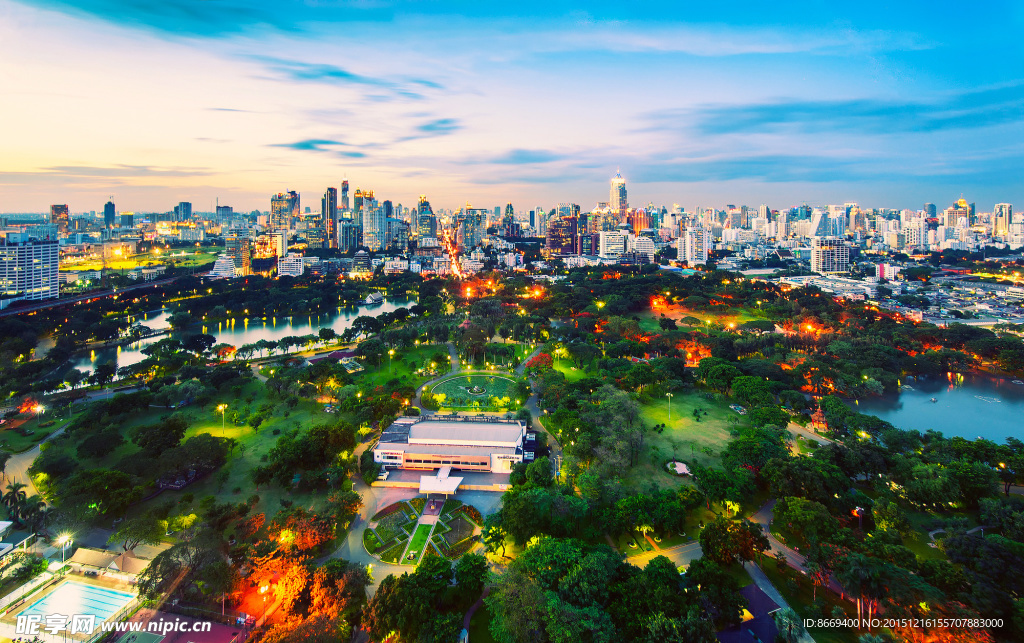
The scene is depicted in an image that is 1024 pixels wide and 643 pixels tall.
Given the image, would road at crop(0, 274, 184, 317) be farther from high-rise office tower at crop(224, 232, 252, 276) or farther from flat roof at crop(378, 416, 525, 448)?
flat roof at crop(378, 416, 525, 448)

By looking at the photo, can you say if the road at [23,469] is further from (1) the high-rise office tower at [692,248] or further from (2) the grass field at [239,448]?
(1) the high-rise office tower at [692,248]

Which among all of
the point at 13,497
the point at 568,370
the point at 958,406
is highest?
the point at 568,370

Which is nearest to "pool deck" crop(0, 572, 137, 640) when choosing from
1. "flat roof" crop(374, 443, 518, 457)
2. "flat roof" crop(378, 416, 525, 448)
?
"flat roof" crop(374, 443, 518, 457)

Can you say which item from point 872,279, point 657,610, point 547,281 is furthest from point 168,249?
point 872,279

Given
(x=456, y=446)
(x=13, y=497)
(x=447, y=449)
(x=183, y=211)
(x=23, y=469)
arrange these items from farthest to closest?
1. (x=183, y=211)
2. (x=456, y=446)
3. (x=447, y=449)
4. (x=23, y=469)
5. (x=13, y=497)

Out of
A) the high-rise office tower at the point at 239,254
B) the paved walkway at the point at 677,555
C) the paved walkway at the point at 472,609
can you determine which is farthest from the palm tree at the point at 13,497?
the high-rise office tower at the point at 239,254

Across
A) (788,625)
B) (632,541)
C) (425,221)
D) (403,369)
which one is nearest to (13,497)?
(403,369)

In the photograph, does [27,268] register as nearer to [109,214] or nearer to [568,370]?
[568,370]
